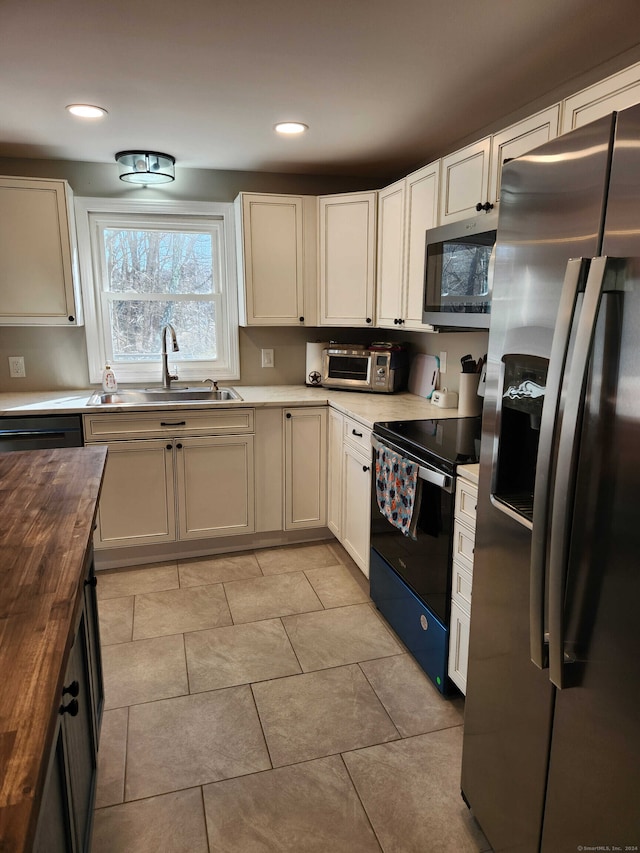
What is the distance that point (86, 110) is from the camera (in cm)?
248

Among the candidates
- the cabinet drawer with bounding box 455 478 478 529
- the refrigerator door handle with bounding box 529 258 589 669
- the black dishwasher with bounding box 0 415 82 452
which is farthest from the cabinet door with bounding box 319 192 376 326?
the refrigerator door handle with bounding box 529 258 589 669

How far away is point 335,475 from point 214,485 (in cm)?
70

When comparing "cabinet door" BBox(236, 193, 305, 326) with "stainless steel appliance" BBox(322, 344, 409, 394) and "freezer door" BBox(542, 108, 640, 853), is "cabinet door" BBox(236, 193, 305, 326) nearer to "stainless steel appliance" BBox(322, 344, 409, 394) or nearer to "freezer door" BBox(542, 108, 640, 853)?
"stainless steel appliance" BBox(322, 344, 409, 394)

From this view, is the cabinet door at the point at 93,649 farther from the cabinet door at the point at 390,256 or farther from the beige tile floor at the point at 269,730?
the cabinet door at the point at 390,256

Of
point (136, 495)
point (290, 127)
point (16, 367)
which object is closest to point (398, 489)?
point (136, 495)

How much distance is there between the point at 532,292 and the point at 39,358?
3.14 metres

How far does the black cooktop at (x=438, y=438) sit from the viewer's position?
2.00m

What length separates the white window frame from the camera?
3432mm

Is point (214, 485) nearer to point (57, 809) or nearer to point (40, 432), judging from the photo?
point (40, 432)

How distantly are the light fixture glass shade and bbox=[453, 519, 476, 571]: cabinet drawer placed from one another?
8.62 ft

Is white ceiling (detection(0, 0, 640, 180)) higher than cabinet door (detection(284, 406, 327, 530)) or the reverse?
higher

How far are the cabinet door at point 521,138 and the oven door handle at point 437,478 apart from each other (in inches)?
38.2

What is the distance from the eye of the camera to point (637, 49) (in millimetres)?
1898

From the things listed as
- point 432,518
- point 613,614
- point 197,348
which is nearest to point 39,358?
point 197,348
